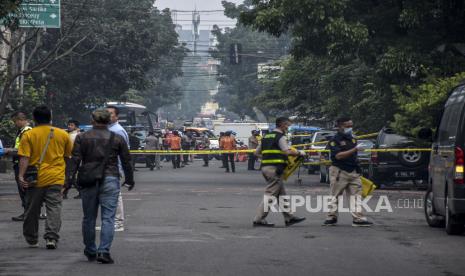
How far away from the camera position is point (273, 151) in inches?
687

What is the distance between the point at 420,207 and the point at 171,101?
9618 cm

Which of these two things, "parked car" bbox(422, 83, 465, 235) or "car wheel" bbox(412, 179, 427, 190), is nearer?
"parked car" bbox(422, 83, 465, 235)

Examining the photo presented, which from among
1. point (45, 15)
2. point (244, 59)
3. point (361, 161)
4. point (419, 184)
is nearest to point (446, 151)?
point (361, 161)

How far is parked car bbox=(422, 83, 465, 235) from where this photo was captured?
50.0 ft

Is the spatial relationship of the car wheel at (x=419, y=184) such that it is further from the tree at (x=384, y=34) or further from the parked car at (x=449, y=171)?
the parked car at (x=449, y=171)

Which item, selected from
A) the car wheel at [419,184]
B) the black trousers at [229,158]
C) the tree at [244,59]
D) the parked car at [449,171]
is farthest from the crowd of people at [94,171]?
the tree at [244,59]

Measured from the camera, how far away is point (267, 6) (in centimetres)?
3219

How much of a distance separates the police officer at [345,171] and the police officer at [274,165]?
67 cm

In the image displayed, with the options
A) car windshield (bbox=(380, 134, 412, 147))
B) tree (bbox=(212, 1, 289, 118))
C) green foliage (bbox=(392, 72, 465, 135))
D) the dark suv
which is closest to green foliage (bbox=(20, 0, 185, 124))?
car windshield (bbox=(380, 134, 412, 147))

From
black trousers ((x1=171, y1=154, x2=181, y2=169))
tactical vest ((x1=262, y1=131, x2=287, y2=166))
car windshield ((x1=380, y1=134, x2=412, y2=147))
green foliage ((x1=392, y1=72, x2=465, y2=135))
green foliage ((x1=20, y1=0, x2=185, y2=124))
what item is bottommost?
black trousers ((x1=171, y1=154, x2=181, y2=169))

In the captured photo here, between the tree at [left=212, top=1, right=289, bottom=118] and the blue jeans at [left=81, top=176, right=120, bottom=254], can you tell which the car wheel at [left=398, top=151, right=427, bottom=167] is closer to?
the blue jeans at [left=81, top=176, right=120, bottom=254]

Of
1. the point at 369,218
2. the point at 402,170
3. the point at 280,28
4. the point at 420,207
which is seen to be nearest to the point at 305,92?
the point at 280,28

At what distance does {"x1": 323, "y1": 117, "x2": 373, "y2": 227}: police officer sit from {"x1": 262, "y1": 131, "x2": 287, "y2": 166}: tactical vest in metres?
0.90

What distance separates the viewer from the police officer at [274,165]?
17.4 meters
